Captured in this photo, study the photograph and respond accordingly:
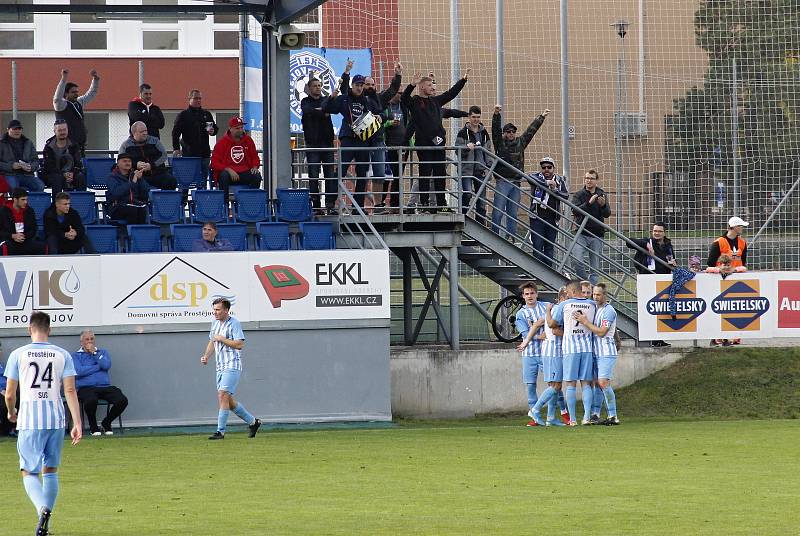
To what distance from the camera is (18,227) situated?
1870 cm

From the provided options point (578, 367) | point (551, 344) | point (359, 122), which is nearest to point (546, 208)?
point (359, 122)

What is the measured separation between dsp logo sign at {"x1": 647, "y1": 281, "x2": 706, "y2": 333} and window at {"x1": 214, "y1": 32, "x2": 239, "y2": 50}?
47.6 feet

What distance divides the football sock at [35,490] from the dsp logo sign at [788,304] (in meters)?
14.2

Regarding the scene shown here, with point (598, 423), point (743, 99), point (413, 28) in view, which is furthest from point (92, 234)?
point (743, 99)

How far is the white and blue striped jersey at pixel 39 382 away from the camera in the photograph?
1016 cm

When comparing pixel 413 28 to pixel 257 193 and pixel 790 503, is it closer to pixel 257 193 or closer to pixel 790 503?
pixel 257 193

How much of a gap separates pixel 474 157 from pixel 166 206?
496cm

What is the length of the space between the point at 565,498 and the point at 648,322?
33.3 ft

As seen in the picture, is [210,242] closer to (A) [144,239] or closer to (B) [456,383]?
(A) [144,239]

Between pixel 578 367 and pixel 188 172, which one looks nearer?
pixel 578 367

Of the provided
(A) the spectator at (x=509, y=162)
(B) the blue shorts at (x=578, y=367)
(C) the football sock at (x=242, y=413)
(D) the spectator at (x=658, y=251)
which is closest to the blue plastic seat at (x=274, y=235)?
(C) the football sock at (x=242, y=413)

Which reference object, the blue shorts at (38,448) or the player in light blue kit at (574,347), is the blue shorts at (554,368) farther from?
the blue shorts at (38,448)

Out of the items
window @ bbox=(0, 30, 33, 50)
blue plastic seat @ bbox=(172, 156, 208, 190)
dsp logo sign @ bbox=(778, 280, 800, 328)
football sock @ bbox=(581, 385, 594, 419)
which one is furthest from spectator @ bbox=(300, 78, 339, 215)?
window @ bbox=(0, 30, 33, 50)

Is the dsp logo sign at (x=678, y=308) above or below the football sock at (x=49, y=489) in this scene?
above
